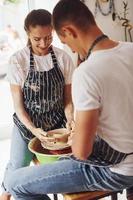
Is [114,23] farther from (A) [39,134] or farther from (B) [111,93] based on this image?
(B) [111,93]

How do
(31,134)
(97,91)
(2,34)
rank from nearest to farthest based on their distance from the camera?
(97,91)
(31,134)
(2,34)

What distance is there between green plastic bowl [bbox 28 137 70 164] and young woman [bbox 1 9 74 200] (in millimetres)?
145

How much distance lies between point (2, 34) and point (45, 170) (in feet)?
6.30

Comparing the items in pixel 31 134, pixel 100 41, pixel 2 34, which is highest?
pixel 100 41

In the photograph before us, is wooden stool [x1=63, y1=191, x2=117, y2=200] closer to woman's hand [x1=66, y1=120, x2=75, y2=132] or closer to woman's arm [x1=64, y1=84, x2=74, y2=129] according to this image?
woman's hand [x1=66, y1=120, x2=75, y2=132]

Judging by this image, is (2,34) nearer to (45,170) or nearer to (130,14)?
(130,14)

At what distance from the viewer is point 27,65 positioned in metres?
1.58

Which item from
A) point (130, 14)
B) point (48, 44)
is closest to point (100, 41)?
point (48, 44)

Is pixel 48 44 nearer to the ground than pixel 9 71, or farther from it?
farther from it

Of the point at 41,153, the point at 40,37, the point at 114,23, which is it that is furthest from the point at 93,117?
the point at 114,23

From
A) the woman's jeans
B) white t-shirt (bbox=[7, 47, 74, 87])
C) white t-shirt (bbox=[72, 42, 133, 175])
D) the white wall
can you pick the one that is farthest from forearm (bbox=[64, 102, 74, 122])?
the white wall

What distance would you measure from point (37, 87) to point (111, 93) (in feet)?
2.11

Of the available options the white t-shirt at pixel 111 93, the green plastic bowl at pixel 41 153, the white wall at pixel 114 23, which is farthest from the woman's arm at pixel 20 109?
the white wall at pixel 114 23

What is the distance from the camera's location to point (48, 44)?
62.1 inches
